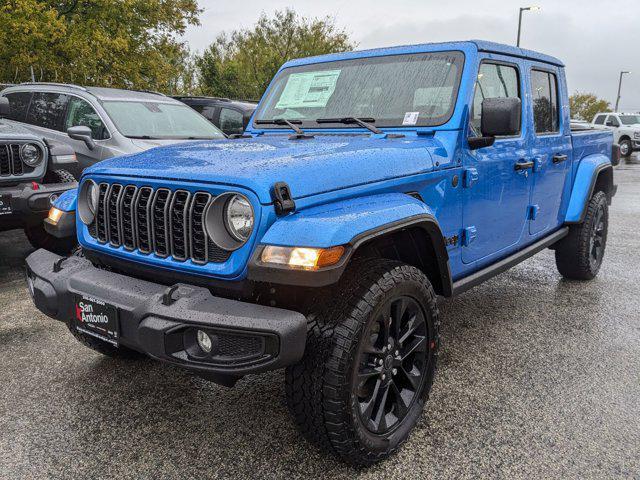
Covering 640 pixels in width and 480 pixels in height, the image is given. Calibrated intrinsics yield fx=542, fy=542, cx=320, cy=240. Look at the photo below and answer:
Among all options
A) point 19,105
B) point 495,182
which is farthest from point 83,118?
point 495,182

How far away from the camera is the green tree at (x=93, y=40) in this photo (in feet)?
40.0

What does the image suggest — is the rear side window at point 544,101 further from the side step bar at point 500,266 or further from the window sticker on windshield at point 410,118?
the window sticker on windshield at point 410,118

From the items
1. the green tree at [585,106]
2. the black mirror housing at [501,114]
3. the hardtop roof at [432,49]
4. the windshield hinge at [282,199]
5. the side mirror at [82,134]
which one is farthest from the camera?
the green tree at [585,106]

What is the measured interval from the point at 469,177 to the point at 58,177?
386cm

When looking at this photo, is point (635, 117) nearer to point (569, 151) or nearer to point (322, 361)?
point (569, 151)

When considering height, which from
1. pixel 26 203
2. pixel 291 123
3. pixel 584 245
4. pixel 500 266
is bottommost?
pixel 584 245

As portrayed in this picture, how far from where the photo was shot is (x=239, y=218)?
2.05 meters

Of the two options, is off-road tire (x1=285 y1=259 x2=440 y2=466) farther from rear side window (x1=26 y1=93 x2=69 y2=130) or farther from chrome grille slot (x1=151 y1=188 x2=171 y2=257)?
rear side window (x1=26 y1=93 x2=69 y2=130)

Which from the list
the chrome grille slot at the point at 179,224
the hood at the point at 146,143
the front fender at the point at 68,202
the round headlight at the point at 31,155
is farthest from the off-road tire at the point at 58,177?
the chrome grille slot at the point at 179,224

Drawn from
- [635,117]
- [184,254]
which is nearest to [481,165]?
[184,254]

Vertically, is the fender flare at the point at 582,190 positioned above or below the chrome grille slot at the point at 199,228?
below

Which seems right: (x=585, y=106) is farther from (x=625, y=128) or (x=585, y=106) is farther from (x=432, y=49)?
(x=432, y=49)

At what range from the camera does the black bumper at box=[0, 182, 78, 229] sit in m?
4.50

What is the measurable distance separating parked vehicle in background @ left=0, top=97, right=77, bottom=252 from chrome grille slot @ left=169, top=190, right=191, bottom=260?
2614 millimetres
